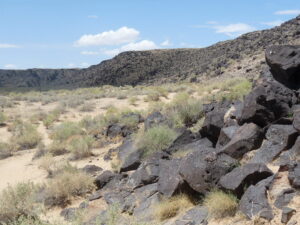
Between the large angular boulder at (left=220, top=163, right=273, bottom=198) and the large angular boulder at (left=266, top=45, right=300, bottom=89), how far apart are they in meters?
2.96

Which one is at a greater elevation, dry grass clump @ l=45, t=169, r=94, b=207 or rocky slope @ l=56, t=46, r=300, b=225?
rocky slope @ l=56, t=46, r=300, b=225

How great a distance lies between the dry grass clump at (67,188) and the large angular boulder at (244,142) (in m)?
3.69

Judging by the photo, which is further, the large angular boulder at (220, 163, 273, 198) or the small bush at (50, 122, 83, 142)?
the small bush at (50, 122, 83, 142)

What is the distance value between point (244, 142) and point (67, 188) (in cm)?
432

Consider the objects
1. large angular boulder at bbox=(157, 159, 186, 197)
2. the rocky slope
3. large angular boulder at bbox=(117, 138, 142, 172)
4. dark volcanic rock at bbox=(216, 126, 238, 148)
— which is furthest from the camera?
large angular boulder at bbox=(117, 138, 142, 172)

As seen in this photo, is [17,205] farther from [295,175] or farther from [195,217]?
[295,175]

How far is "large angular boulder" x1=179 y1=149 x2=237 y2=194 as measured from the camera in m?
6.81

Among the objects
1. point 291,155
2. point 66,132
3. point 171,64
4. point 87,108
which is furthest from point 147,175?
point 171,64

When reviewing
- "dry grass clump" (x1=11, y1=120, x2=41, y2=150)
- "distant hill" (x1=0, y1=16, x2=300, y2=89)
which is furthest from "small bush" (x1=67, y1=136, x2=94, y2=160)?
"distant hill" (x1=0, y1=16, x2=300, y2=89)

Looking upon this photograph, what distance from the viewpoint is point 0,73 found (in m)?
99.2

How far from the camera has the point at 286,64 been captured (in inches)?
337

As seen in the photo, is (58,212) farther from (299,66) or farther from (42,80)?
(42,80)

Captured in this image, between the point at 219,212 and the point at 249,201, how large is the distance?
1.76 feet

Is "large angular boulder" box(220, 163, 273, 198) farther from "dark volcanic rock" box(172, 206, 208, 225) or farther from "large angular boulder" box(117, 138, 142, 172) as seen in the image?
"large angular boulder" box(117, 138, 142, 172)
